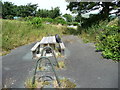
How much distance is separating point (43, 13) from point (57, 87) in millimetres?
39546

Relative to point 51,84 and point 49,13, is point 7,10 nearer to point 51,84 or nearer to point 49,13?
point 49,13

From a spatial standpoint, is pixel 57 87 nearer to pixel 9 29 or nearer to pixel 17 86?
pixel 17 86

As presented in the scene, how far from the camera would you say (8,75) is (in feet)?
12.4

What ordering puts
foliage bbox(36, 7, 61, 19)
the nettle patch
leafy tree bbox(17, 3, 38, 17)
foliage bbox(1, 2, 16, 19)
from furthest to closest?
1. foliage bbox(36, 7, 61, 19)
2. leafy tree bbox(17, 3, 38, 17)
3. foliage bbox(1, 2, 16, 19)
4. the nettle patch

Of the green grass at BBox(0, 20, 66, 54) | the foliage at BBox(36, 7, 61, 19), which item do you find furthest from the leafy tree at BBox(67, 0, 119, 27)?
the foliage at BBox(36, 7, 61, 19)

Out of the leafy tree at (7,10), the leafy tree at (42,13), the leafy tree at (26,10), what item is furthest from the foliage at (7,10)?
the leafy tree at (42,13)

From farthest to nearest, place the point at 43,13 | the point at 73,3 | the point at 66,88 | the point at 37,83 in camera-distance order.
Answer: the point at 43,13, the point at 73,3, the point at 37,83, the point at 66,88

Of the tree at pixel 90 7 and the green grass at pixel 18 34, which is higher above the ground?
the tree at pixel 90 7

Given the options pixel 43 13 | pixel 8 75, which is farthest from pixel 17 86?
pixel 43 13

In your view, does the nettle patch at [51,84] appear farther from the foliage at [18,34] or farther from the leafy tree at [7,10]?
the leafy tree at [7,10]

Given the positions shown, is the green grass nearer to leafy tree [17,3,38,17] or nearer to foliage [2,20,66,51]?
foliage [2,20,66,51]

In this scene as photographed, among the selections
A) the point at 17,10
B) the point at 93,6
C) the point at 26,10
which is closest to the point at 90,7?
the point at 93,6

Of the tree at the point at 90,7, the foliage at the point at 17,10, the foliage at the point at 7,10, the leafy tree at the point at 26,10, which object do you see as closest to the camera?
the tree at the point at 90,7

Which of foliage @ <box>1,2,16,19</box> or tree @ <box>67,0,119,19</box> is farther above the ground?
foliage @ <box>1,2,16,19</box>
